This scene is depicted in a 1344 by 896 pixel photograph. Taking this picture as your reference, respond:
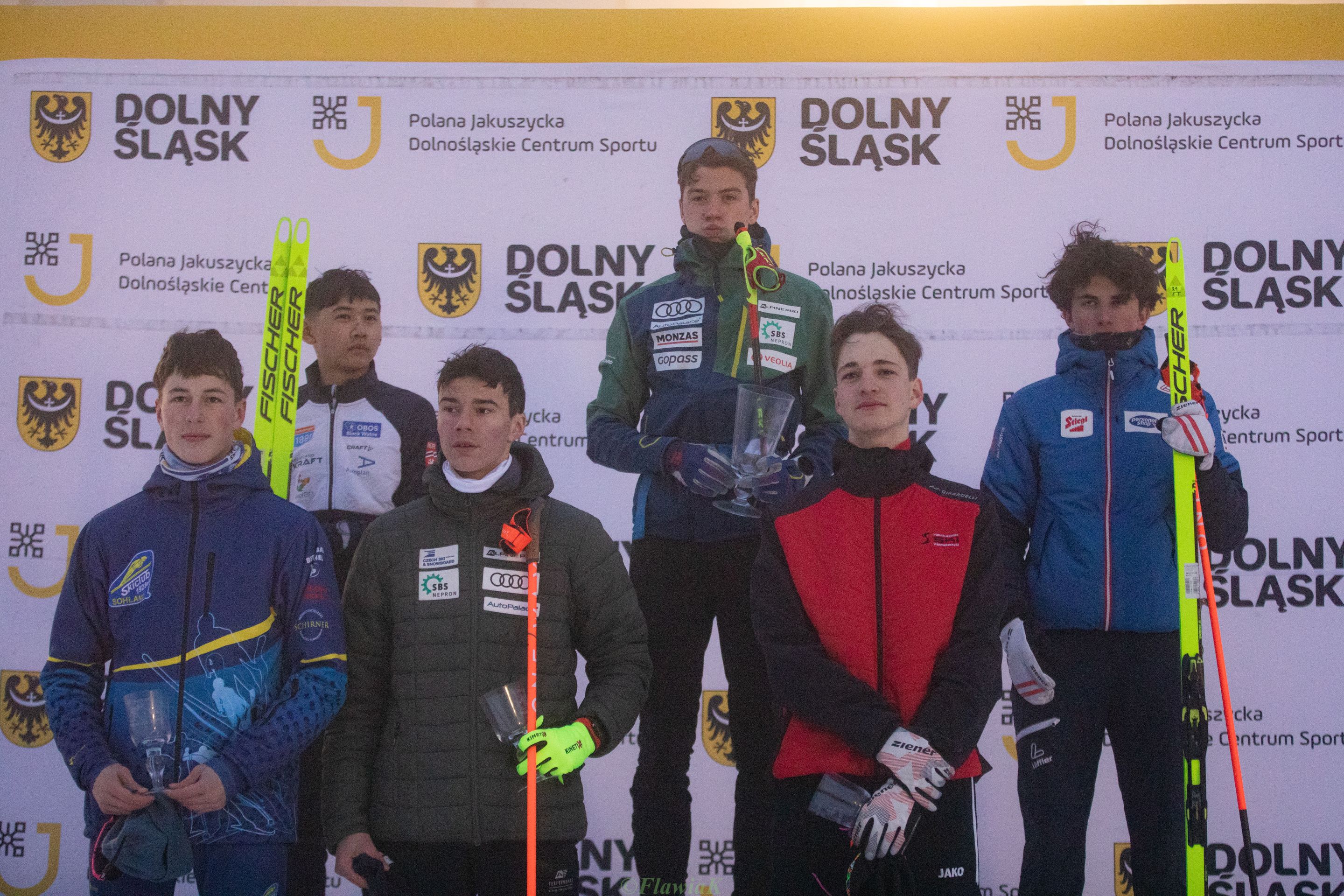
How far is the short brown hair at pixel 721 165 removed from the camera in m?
2.96

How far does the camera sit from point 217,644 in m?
2.34

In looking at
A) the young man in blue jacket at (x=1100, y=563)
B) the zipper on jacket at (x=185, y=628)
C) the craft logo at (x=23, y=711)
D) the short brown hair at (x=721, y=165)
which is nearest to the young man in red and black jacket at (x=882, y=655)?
the young man in blue jacket at (x=1100, y=563)

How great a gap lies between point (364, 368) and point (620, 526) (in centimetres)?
93

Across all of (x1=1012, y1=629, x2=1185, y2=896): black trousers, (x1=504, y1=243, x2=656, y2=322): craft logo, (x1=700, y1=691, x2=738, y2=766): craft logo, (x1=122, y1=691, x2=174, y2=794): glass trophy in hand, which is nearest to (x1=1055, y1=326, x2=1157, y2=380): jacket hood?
(x1=1012, y1=629, x2=1185, y2=896): black trousers

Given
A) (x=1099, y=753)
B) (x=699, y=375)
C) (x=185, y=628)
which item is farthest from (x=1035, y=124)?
(x=185, y=628)

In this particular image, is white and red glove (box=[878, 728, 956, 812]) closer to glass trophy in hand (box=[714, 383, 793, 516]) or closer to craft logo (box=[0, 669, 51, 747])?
glass trophy in hand (box=[714, 383, 793, 516])

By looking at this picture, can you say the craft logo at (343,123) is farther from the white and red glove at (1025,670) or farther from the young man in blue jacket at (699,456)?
the white and red glove at (1025,670)

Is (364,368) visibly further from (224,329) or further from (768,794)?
(768,794)

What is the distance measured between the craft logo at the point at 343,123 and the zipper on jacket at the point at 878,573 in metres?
2.18

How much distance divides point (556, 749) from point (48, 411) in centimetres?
231

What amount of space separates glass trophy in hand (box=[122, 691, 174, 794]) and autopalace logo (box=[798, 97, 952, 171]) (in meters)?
2.39

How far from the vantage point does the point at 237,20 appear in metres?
3.64

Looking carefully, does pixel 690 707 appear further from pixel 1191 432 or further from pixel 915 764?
pixel 1191 432

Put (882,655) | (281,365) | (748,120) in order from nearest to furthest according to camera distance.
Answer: (882,655) < (281,365) < (748,120)
